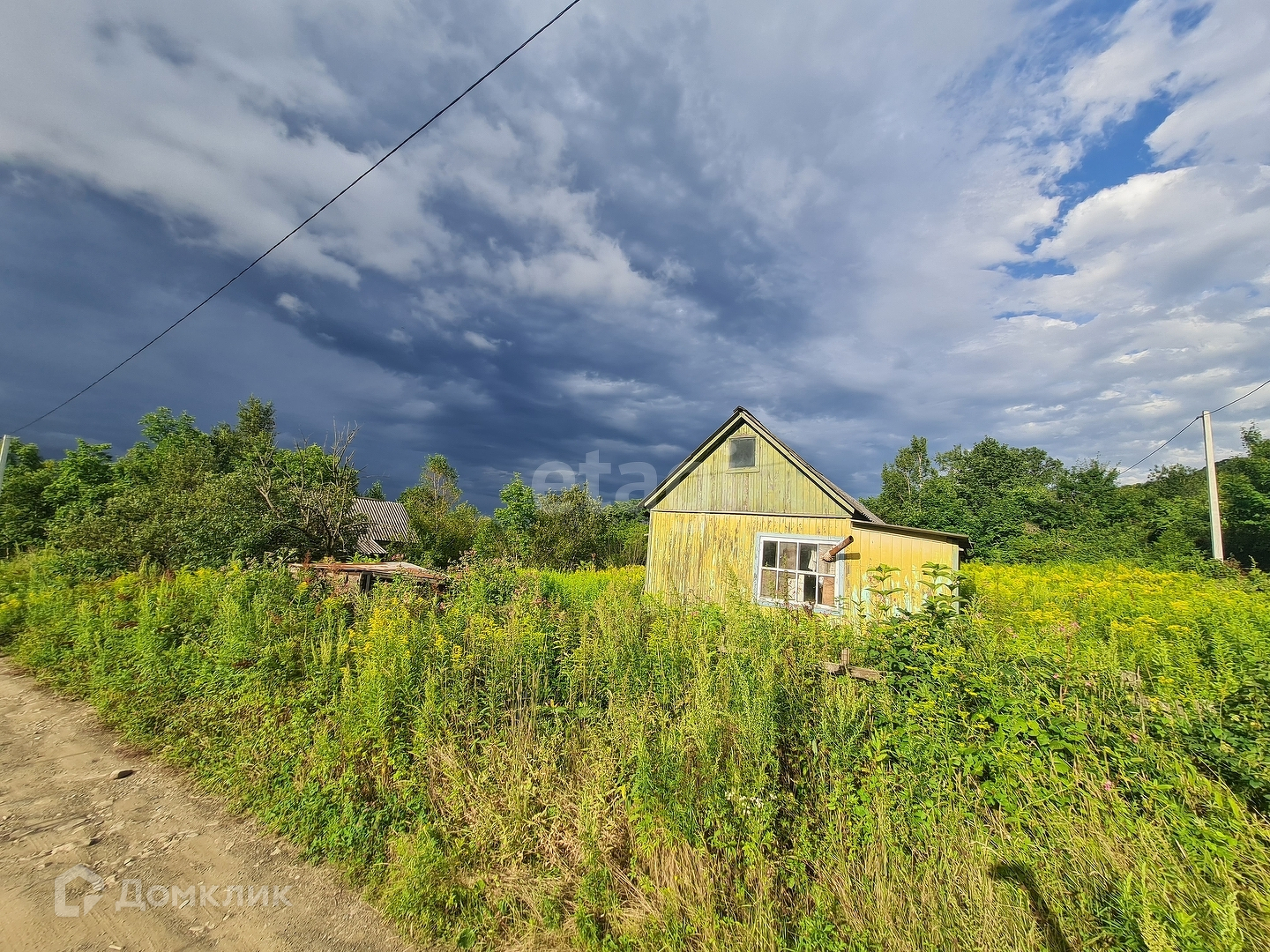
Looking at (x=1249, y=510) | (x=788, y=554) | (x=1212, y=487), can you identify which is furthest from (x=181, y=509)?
(x=1249, y=510)

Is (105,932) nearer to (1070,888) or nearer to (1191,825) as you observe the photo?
(1070,888)

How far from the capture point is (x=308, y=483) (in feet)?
48.6

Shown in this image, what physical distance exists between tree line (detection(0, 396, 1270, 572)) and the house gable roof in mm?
1267

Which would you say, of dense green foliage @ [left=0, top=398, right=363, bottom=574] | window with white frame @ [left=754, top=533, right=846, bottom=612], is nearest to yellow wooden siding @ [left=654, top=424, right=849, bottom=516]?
window with white frame @ [left=754, top=533, right=846, bottom=612]

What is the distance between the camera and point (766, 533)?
11.8 m

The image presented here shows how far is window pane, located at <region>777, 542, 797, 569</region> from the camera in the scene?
1134 cm

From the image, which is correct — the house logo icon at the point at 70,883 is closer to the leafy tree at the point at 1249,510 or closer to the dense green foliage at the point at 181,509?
the dense green foliage at the point at 181,509

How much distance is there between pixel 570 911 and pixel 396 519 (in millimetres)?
44738

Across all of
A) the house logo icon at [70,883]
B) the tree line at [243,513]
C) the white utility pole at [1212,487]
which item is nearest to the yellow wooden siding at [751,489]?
the tree line at [243,513]

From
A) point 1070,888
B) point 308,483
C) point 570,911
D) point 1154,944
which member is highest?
point 308,483

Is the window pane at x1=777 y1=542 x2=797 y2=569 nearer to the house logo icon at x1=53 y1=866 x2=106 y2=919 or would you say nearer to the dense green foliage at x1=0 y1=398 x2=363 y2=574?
the house logo icon at x1=53 y1=866 x2=106 y2=919

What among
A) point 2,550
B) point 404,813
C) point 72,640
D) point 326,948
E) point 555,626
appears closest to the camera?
point 326,948

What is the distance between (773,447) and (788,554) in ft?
9.03

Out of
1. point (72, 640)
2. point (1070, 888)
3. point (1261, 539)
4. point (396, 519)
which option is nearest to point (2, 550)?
point (72, 640)
